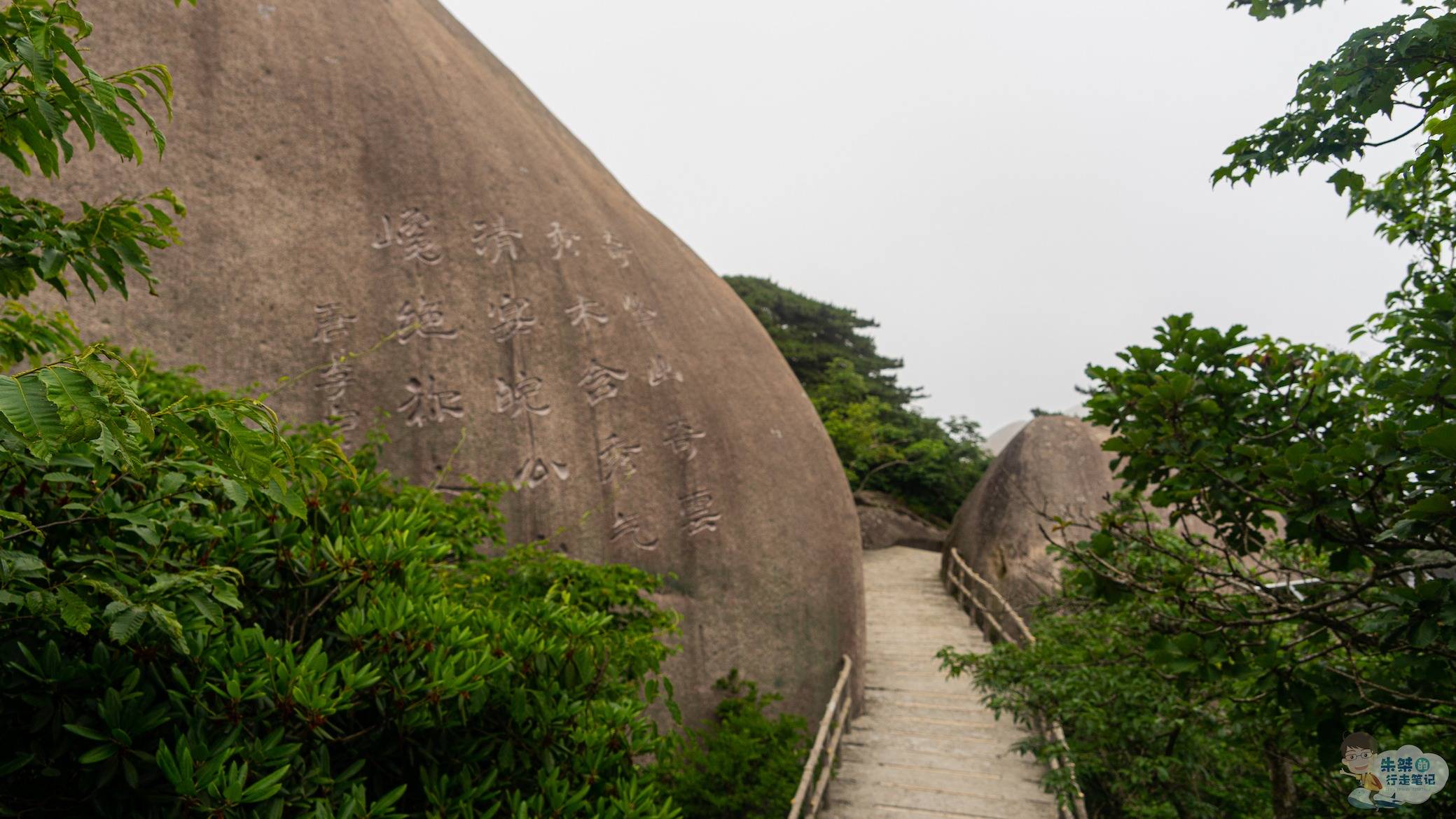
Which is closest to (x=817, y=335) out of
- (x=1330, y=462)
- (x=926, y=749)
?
(x=926, y=749)

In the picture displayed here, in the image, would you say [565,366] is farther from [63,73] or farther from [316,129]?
[63,73]

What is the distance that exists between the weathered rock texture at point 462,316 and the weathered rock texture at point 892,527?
28.8ft

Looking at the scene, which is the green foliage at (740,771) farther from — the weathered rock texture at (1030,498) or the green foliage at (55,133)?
the weathered rock texture at (1030,498)

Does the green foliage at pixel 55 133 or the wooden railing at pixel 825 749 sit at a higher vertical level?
the green foliage at pixel 55 133

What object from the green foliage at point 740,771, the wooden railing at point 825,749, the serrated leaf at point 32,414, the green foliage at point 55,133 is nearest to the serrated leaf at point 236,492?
the serrated leaf at point 32,414

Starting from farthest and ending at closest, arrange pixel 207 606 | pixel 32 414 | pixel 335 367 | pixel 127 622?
pixel 335 367 < pixel 207 606 < pixel 127 622 < pixel 32 414

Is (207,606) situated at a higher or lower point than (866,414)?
lower

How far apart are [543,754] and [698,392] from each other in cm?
410

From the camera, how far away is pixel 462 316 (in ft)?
16.8

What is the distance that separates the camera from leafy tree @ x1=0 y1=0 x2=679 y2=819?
A: 3.60 feet

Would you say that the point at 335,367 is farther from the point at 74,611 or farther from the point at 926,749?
the point at 926,749

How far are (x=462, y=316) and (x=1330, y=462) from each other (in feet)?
15.2
